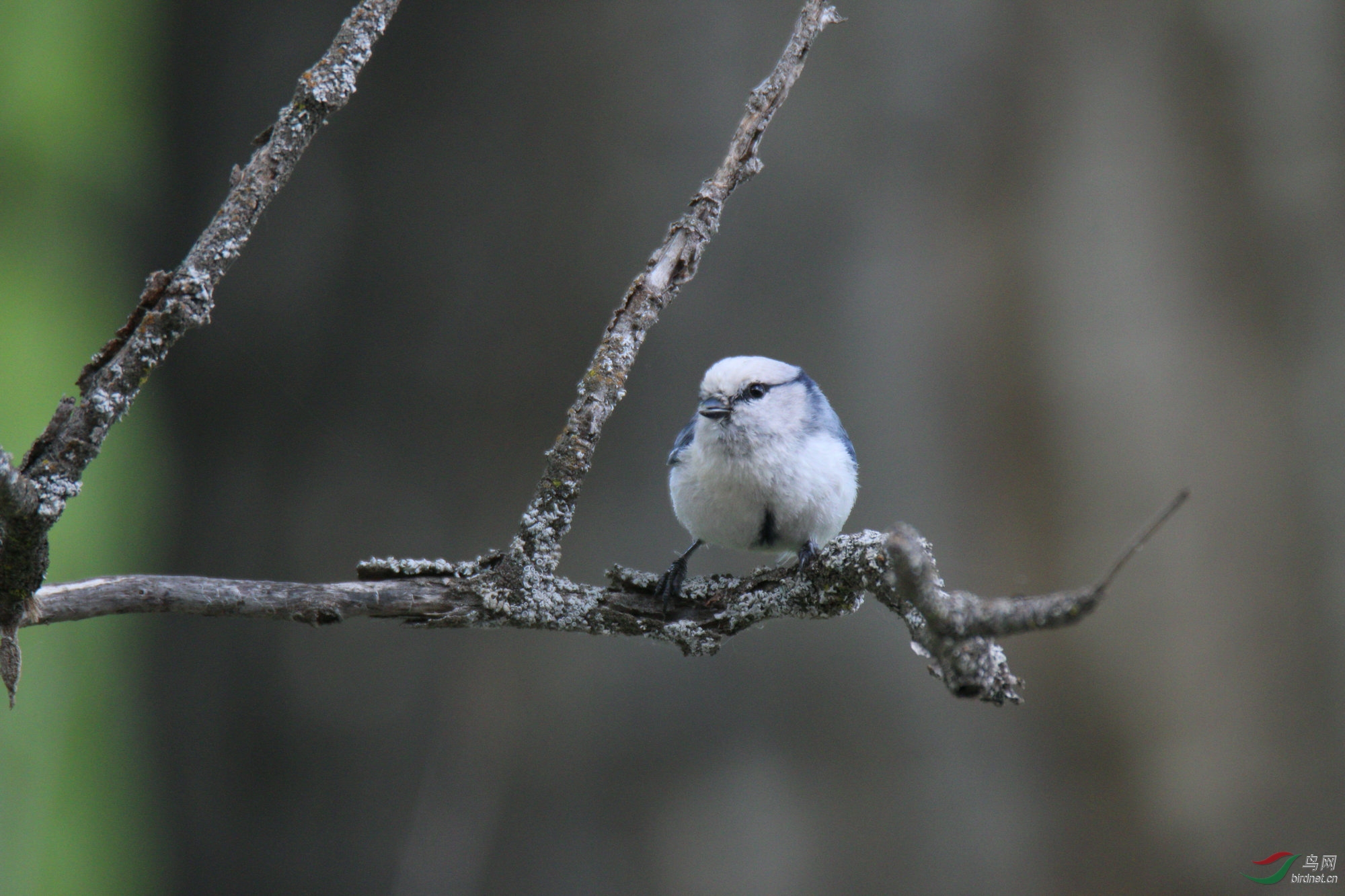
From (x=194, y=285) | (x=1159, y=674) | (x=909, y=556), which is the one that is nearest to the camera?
(x=909, y=556)

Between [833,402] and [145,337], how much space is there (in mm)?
2312

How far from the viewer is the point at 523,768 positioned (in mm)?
2812

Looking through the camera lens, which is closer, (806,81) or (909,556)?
(909,556)

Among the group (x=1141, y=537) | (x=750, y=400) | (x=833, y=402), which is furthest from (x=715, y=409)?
(x=833, y=402)

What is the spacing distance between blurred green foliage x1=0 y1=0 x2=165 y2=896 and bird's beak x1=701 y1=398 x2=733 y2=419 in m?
2.28

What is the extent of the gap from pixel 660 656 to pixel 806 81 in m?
1.98

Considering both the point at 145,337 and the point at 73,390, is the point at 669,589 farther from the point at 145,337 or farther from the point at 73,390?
the point at 73,390

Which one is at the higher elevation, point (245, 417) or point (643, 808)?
point (245, 417)

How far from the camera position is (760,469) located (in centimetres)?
162

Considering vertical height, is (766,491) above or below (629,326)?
below

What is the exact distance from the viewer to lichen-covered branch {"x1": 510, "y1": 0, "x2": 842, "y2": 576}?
1.23 metres

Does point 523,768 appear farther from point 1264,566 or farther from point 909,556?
point 1264,566

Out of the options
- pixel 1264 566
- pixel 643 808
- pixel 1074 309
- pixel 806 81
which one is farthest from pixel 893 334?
pixel 643 808

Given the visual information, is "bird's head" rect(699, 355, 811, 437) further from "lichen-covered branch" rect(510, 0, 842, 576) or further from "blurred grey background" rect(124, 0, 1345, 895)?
"blurred grey background" rect(124, 0, 1345, 895)
